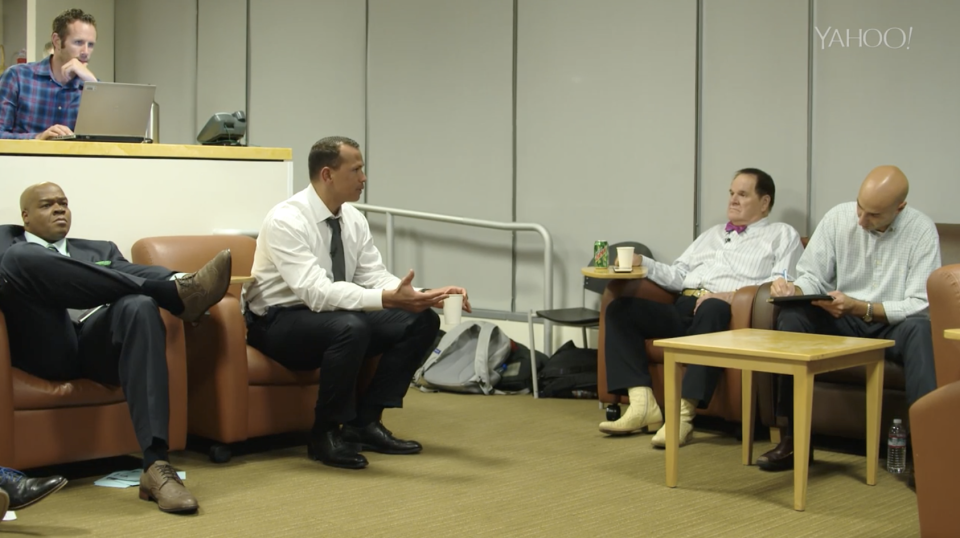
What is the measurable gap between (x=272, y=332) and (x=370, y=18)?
3402 millimetres

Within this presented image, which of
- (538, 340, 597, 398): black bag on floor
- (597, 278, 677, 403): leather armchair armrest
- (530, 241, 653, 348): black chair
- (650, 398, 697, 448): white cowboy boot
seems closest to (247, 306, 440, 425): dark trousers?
(597, 278, 677, 403): leather armchair armrest

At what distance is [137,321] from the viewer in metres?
3.25

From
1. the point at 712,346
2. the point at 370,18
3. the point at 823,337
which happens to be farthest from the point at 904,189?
the point at 370,18

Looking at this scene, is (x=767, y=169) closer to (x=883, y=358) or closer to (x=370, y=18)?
(x=883, y=358)

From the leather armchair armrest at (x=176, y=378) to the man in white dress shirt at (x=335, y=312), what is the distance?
1.29 feet

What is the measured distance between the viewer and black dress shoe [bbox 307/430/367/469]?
12.0 ft

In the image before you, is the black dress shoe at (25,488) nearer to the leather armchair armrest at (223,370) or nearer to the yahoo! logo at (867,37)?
the leather armchair armrest at (223,370)

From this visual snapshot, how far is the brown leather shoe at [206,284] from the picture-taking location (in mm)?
3361

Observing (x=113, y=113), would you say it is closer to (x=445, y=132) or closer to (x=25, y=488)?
(x=25, y=488)

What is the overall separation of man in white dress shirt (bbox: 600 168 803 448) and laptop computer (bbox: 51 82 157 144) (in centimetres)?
A: 217

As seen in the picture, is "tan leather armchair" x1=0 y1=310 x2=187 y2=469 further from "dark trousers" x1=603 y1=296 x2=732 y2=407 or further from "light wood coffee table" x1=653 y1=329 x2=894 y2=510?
"dark trousers" x1=603 y1=296 x2=732 y2=407

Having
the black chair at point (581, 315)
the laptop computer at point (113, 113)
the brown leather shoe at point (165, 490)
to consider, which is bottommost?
the brown leather shoe at point (165, 490)

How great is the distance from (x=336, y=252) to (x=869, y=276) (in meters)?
2.06

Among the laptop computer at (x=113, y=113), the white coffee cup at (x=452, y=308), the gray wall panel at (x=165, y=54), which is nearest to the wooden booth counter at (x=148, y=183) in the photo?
the laptop computer at (x=113, y=113)
